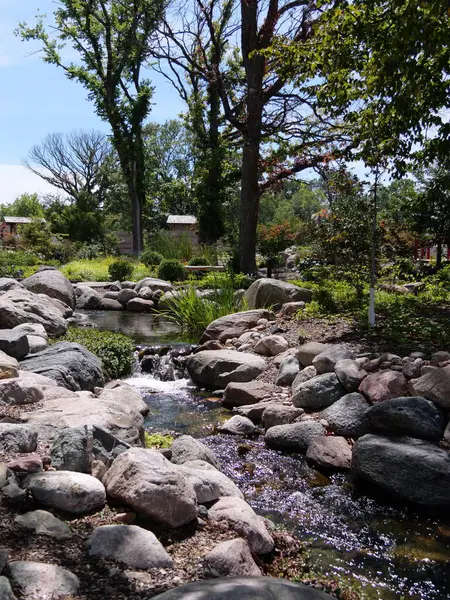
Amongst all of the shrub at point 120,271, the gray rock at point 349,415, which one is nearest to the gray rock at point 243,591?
the gray rock at point 349,415

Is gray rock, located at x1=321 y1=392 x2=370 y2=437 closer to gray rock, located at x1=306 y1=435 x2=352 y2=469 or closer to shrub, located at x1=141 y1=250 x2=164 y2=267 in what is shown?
gray rock, located at x1=306 y1=435 x2=352 y2=469

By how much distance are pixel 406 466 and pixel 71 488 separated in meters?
2.51

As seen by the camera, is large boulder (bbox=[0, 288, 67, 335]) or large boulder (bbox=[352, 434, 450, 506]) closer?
large boulder (bbox=[352, 434, 450, 506])

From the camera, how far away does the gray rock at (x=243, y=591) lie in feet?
6.46

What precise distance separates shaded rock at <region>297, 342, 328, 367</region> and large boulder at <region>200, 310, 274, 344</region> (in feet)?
7.26

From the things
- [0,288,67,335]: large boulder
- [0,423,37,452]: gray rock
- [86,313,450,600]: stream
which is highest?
[0,288,67,335]: large boulder

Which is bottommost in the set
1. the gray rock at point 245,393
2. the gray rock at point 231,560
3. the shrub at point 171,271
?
the gray rock at point 245,393

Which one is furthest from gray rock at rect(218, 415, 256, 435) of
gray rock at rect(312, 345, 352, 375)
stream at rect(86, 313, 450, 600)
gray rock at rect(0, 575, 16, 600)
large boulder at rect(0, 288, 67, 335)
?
large boulder at rect(0, 288, 67, 335)

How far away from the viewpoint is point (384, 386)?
5348 millimetres

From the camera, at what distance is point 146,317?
12883 millimetres

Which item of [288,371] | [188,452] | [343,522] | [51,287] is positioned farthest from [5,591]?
[51,287]

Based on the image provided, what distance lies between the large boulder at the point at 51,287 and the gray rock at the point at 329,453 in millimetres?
8788

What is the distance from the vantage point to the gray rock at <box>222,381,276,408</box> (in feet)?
21.1

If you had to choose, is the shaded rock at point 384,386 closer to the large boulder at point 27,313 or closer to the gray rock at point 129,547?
the gray rock at point 129,547
